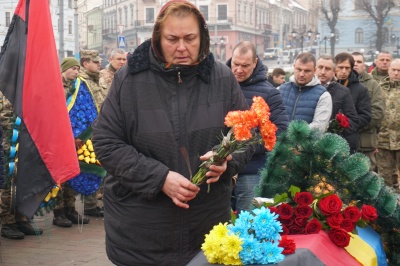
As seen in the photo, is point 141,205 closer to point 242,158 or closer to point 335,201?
point 242,158

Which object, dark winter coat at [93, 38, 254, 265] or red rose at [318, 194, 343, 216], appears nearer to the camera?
dark winter coat at [93, 38, 254, 265]

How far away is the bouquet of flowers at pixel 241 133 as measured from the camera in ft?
10.2

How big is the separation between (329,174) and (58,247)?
391cm

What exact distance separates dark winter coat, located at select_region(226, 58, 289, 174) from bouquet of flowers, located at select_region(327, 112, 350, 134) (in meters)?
1.71

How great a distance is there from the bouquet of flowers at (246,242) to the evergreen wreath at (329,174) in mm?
1260

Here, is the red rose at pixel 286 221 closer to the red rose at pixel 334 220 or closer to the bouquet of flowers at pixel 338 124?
the red rose at pixel 334 220

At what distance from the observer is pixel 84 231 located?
8.29 metres

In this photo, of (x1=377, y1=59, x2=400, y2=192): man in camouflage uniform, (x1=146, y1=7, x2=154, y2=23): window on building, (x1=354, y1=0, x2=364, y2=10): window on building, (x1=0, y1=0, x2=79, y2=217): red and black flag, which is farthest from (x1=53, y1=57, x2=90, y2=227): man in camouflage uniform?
(x1=146, y1=7, x2=154, y2=23): window on building

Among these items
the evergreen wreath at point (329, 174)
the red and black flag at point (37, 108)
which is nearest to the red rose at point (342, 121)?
the red and black flag at point (37, 108)

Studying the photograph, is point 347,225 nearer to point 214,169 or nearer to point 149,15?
point 214,169

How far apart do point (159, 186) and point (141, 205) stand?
0.20 metres

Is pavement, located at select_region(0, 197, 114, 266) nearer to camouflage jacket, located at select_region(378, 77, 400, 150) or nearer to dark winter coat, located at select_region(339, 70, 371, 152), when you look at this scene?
dark winter coat, located at select_region(339, 70, 371, 152)

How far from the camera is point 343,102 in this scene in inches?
317

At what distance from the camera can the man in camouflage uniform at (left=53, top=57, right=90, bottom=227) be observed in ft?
27.5
